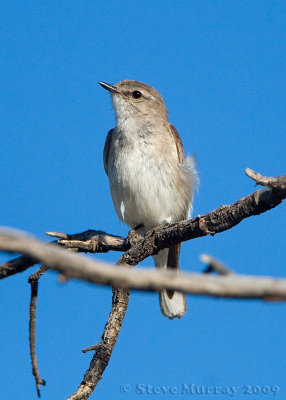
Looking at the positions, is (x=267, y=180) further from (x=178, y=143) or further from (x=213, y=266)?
(x=178, y=143)

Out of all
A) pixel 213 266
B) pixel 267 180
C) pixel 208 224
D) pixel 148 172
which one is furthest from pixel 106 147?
pixel 213 266

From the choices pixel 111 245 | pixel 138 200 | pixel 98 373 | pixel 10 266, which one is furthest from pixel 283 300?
pixel 138 200

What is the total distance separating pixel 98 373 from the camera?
5.12m

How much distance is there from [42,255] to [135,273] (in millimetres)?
308

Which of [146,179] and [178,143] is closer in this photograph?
[146,179]

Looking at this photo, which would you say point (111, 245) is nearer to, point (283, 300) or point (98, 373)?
point (98, 373)

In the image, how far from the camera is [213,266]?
192cm

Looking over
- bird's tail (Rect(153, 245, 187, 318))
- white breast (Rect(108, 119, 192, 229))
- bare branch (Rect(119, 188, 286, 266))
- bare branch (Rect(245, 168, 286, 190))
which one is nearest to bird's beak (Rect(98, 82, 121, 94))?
white breast (Rect(108, 119, 192, 229))

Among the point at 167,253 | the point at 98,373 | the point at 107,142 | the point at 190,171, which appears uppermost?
the point at 107,142

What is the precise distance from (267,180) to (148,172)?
4.03 metres

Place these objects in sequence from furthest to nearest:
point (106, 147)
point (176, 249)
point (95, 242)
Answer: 1. point (106, 147)
2. point (176, 249)
3. point (95, 242)

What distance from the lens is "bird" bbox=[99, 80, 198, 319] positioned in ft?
28.0

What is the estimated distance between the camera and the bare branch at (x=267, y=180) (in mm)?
4574

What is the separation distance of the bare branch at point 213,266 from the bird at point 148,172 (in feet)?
21.3
